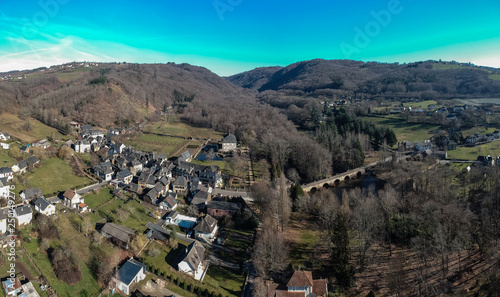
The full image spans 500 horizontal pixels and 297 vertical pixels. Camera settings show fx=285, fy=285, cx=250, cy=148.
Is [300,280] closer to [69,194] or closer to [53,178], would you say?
[69,194]

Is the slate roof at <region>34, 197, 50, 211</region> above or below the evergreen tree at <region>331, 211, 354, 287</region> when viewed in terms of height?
above

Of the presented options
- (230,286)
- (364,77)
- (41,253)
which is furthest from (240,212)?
(364,77)

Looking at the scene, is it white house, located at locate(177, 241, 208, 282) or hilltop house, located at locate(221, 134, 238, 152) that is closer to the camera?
white house, located at locate(177, 241, 208, 282)

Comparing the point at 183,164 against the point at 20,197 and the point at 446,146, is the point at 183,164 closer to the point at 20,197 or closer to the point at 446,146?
the point at 20,197

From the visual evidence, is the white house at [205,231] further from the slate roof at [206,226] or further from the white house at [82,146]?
the white house at [82,146]

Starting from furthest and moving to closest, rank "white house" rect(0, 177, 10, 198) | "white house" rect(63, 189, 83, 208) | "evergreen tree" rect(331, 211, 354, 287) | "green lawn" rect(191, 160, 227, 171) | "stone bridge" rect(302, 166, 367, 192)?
"green lawn" rect(191, 160, 227, 171) → "stone bridge" rect(302, 166, 367, 192) → "white house" rect(63, 189, 83, 208) → "white house" rect(0, 177, 10, 198) → "evergreen tree" rect(331, 211, 354, 287)

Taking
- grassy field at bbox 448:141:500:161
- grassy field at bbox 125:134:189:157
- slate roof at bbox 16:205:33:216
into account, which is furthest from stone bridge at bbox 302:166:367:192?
slate roof at bbox 16:205:33:216

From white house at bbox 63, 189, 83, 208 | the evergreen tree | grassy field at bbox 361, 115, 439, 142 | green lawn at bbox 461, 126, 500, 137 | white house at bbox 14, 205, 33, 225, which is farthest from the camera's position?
grassy field at bbox 361, 115, 439, 142

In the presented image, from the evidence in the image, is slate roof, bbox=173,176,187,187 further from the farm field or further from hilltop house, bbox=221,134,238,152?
hilltop house, bbox=221,134,238,152
